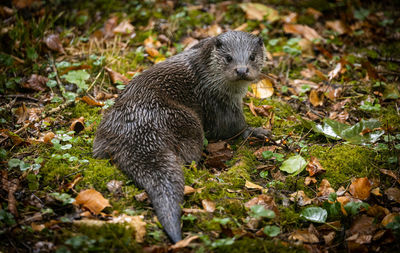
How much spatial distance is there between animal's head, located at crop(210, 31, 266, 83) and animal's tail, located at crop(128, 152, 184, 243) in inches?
46.0

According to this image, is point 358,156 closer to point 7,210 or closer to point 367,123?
point 367,123

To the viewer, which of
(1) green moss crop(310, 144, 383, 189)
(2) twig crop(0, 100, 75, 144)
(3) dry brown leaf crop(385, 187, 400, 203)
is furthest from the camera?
(2) twig crop(0, 100, 75, 144)

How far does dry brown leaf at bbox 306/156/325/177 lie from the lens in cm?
358

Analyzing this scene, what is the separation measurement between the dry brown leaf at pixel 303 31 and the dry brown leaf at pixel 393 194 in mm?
3615

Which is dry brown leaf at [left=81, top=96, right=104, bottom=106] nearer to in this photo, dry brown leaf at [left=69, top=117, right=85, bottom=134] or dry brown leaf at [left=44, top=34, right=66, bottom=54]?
dry brown leaf at [left=69, top=117, right=85, bottom=134]

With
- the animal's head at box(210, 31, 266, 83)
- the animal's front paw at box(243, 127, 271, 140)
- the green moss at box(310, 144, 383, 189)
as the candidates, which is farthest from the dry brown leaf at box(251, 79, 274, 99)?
the green moss at box(310, 144, 383, 189)

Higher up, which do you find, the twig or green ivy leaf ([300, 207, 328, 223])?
the twig

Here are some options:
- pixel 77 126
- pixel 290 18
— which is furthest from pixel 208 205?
pixel 290 18

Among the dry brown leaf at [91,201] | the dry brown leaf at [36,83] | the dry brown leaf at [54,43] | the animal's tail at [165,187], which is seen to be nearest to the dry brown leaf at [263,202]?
the animal's tail at [165,187]

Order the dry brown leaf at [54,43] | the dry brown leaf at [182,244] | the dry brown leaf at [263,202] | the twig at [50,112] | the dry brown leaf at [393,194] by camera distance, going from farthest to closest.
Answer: the dry brown leaf at [54,43], the twig at [50,112], the dry brown leaf at [393,194], the dry brown leaf at [263,202], the dry brown leaf at [182,244]

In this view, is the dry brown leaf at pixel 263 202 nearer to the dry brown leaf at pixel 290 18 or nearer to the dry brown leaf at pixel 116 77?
the dry brown leaf at pixel 116 77

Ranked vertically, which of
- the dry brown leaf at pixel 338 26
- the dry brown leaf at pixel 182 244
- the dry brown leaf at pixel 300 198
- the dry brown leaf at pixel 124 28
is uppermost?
the dry brown leaf at pixel 124 28

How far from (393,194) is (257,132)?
1.56m

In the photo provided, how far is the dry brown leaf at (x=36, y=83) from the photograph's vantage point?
15.4ft
